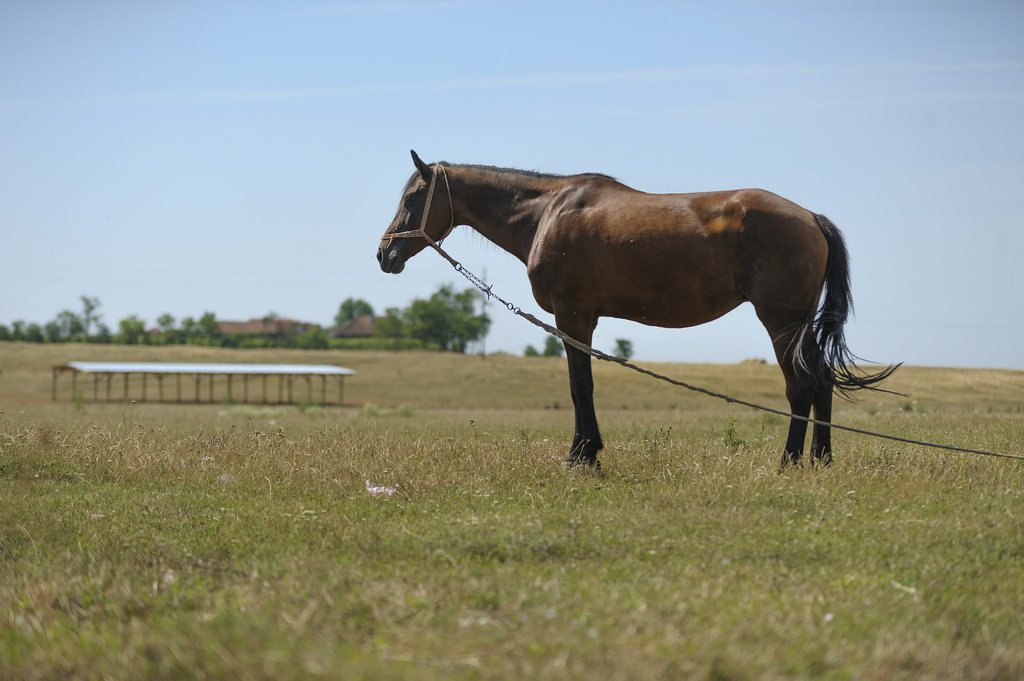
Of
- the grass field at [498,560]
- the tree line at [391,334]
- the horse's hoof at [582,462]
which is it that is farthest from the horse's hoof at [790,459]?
the tree line at [391,334]

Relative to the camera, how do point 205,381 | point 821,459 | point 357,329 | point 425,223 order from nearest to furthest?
1. point 821,459
2. point 425,223
3. point 205,381
4. point 357,329

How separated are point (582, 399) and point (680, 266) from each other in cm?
165

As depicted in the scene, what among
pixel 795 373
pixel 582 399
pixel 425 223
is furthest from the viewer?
pixel 425 223

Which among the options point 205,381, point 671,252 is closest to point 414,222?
point 671,252

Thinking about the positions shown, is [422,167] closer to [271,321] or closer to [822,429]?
[822,429]

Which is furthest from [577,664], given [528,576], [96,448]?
[96,448]

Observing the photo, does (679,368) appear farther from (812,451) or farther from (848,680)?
(848,680)

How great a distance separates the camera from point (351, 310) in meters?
184

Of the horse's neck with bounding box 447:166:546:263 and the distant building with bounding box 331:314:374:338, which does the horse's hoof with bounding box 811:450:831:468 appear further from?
the distant building with bounding box 331:314:374:338

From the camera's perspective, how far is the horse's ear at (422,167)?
1058 centimetres

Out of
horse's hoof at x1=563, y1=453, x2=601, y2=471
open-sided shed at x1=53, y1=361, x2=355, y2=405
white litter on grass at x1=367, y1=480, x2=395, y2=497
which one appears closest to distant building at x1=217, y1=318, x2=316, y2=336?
open-sided shed at x1=53, y1=361, x2=355, y2=405

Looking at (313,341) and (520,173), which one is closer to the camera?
(520,173)

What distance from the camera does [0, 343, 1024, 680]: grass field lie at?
15.2ft

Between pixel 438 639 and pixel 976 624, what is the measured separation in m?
2.80
